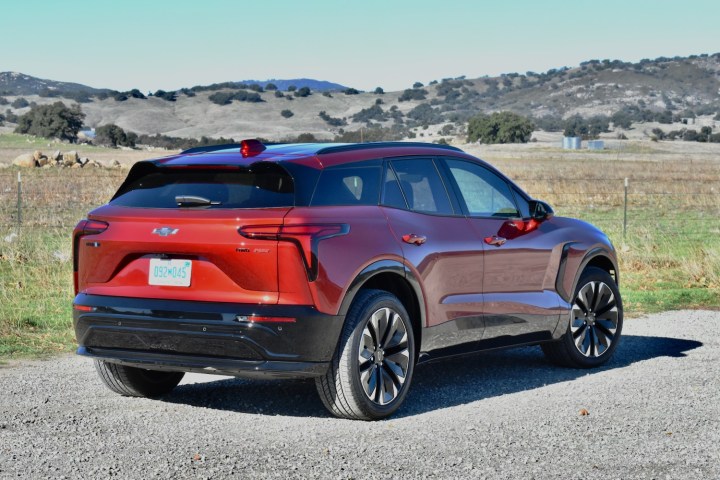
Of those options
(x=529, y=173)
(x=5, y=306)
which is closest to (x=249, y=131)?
(x=529, y=173)

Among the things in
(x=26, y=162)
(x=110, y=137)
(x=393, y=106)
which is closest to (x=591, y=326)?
(x=26, y=162)

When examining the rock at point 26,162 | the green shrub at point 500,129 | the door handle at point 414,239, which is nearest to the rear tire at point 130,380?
the door handle at point 414,239

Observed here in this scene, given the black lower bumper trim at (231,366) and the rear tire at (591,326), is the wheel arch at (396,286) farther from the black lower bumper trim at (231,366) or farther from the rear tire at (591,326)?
the rear tire at (591,326)

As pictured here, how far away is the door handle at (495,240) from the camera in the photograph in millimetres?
8344

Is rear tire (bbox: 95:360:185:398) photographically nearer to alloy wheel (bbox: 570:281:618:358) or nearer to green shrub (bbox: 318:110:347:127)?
alloy wheel (bbox: 570:281:618:358)

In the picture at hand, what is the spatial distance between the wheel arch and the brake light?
1046mm

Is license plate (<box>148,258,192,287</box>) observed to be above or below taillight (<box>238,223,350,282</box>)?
below

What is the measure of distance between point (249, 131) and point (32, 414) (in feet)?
424

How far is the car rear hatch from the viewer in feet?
22.0

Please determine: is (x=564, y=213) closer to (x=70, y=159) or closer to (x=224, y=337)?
(x=224, y=337)

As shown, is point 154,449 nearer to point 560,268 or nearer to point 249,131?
point 560,268

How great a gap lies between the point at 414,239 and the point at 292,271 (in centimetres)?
117

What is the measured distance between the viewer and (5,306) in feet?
40.9

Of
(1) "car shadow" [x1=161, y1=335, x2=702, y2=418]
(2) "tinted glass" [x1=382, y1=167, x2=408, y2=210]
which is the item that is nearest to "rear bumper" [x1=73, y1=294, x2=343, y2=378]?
(1) "car shadow" [x1=161, y1=335, x2=702, y2=418]
